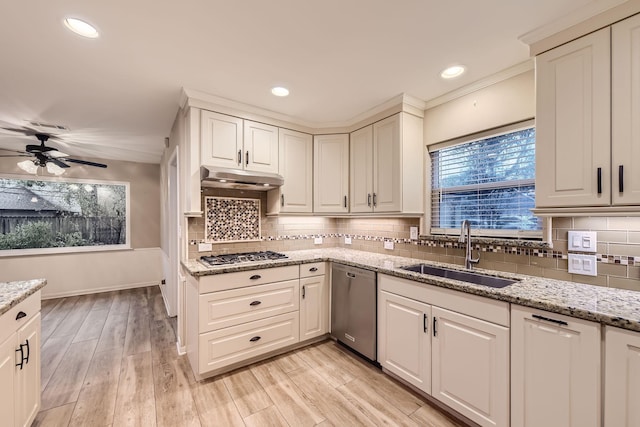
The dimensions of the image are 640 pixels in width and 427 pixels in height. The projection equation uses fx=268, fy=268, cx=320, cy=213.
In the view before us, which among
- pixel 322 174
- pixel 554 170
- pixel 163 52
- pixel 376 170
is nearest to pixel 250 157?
pixel 322 174

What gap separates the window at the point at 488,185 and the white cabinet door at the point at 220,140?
1.97 m

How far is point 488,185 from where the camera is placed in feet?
7.52

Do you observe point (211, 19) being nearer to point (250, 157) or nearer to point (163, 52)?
point (163, 52)

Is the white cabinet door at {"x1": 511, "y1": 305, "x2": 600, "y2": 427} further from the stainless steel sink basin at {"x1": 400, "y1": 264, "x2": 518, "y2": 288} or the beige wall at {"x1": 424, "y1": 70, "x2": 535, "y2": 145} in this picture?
the beige wall at {"x1": 424, "y1": 70, "x2": 535, "y2": 145}

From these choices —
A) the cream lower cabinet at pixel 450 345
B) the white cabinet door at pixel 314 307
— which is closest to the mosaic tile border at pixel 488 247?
the cream lower cabinet at pixel 450 345

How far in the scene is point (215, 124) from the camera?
99.0 inches

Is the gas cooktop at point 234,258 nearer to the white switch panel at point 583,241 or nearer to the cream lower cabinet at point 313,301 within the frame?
the cream lower cabinet at point 313,301

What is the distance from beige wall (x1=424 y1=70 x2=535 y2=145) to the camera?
1.99m

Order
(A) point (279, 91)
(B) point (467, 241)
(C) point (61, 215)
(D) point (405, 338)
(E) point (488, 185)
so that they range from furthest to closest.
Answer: (C) point (61, 215)
(A) point (279, 91)
(E) point (488, 185)
(B) point (467, 241)
(D) point (405, 338)

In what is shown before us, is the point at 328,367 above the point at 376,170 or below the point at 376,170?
below

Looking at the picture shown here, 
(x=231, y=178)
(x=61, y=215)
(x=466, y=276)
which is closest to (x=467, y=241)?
(x=466, y=276)

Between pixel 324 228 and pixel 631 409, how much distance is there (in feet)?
9.45

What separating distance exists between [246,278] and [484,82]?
2.57 metres

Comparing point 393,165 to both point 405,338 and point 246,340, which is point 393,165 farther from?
point 246,340
